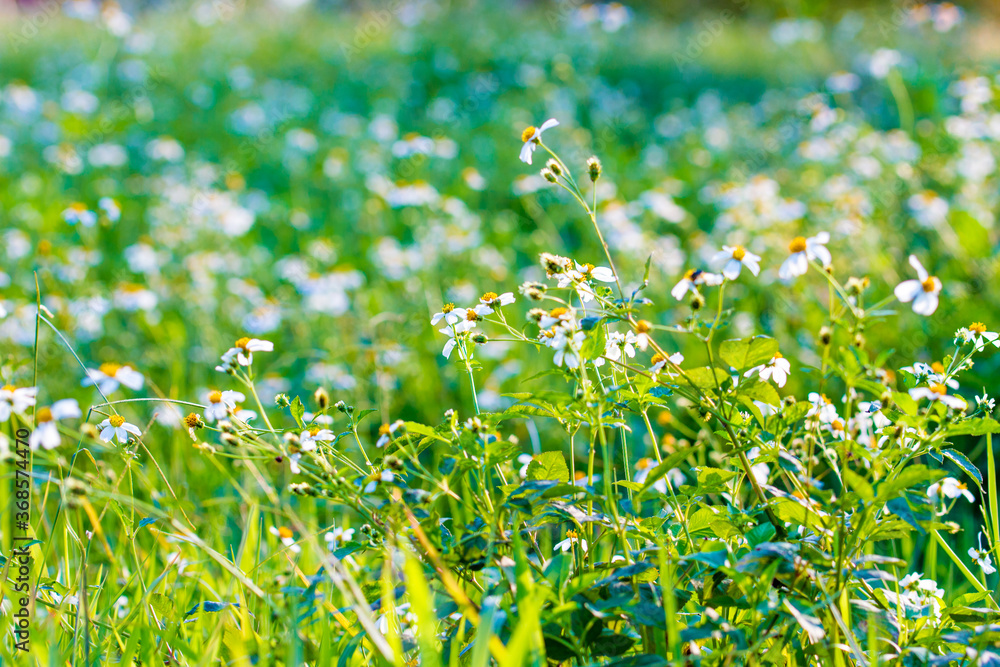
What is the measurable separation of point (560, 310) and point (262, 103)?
6.60 meters

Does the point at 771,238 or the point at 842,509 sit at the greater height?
the point at 842,509

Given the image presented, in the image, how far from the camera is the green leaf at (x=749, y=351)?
1079 mm

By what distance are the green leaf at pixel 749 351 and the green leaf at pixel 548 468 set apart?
288 mm

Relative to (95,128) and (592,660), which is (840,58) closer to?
(95,128)

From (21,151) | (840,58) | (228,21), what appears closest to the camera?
(21,151)

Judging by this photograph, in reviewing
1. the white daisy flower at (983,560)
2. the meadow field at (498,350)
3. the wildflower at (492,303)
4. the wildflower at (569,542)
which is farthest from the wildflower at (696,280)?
the white daisy flower at (983,560)

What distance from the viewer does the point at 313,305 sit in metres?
3.15

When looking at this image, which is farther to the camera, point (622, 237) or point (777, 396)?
point (622, 237)

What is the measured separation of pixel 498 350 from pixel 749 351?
1.92m

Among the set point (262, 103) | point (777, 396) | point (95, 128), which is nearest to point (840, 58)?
point (262, 103)

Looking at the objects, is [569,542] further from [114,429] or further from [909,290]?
[114,429]

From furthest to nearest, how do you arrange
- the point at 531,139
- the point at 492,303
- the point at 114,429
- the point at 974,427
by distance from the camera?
the point at 531,139, the point at 114,429, the point at 492,303, the point at 974,427

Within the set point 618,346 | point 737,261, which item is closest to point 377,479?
point 618,346

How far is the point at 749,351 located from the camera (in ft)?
3.57
